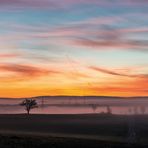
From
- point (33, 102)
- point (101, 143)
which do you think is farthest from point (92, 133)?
point (33, 102)

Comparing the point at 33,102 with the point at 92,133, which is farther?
the point at 33,102

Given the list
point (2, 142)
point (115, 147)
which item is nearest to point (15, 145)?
point (2, 142)

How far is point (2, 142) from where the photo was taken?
2048 inches

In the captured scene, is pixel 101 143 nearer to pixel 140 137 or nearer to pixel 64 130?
pixel 140 137

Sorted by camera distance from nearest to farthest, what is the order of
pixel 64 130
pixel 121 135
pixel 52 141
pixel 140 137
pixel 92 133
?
pixel 52 141 → pixel 140 137 → pixel 121 135 → pixel 92 133 → pixel 64 130

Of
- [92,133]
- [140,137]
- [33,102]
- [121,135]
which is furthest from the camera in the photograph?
[33,102]

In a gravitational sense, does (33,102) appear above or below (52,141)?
above

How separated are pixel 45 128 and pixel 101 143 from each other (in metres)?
34.8

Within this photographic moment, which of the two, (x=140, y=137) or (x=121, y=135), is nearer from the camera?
(x=140, y=137)

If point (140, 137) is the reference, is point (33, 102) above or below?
above

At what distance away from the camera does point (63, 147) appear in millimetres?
50656

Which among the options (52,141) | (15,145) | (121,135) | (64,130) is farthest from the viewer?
(64,130)

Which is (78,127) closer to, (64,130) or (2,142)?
(64,130)

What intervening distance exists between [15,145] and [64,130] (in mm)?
34577
